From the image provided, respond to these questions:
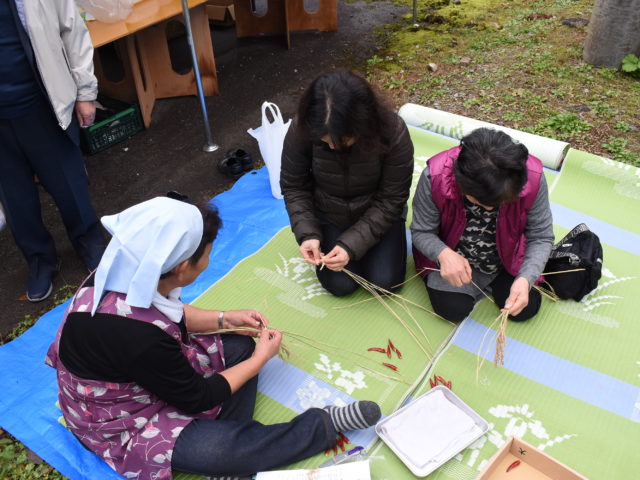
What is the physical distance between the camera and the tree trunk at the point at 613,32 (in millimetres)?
4633

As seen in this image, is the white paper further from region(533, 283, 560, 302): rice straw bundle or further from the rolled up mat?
the rolled up mat

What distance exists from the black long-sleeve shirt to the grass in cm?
350

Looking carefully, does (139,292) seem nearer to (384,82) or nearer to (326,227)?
(326,227)

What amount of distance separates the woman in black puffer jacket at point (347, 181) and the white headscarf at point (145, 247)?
0.77 metres

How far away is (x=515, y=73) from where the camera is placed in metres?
5.08

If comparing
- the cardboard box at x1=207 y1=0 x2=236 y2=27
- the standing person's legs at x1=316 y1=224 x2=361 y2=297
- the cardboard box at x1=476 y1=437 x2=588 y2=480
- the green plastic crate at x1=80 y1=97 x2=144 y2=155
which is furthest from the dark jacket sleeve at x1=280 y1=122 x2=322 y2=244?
the cardboard box at x1=207 y1=0 x2=236 y2=27

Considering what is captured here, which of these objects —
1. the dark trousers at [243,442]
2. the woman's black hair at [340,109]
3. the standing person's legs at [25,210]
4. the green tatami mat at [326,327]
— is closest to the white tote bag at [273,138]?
the green tatami mat at [326,327]

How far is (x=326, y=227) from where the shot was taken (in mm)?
2803

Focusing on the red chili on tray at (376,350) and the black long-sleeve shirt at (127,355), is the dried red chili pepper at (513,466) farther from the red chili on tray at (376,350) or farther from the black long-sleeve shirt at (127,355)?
the black long-sleeve shirt at (127,355)

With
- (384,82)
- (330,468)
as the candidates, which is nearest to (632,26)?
(384,82)

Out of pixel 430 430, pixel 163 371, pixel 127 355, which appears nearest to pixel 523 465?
pixel 430 430

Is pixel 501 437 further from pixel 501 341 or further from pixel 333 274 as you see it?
pixel 333 274

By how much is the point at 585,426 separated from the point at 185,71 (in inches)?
181

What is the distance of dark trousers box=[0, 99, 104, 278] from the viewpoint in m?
2.59
